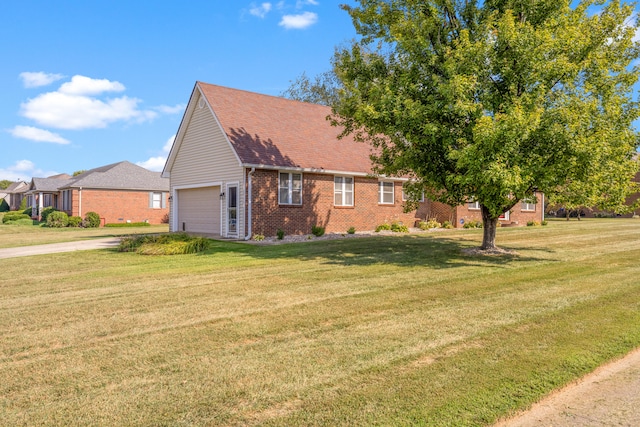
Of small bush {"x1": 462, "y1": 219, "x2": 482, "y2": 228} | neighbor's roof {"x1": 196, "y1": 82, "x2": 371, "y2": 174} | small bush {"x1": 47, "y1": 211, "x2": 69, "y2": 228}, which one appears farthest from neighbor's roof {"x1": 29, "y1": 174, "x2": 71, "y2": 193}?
small bush {"x1": 462, "y1": 219, "x2": 482, "y2": 228}

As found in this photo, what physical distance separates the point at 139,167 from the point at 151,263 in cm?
3218

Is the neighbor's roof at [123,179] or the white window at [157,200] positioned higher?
the neighbor's roof at [123,179]

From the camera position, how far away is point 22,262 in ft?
41.7

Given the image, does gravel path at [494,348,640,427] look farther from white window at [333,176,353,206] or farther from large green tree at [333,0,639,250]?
white window at [333,176,353,206]

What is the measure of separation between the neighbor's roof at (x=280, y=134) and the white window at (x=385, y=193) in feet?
4.71

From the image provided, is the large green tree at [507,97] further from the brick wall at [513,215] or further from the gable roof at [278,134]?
the brick wall at [513,215]

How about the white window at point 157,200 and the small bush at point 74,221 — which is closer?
the small bush at point 74,221

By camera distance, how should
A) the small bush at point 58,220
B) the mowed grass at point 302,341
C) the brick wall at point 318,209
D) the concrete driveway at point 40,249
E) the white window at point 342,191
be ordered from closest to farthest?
the mowed grass at point 302,341
the concrete driveway at point 40,249
the brick wall at point 318,209
the white window at point 342,191
the small bush at point 58,220

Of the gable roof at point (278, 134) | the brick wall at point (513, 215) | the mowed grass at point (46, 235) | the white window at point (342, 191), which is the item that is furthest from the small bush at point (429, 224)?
the mowed grass at point (46, 235)

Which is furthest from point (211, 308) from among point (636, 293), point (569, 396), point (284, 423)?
point (636, 293)

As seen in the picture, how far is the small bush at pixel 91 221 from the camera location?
3331 centimetres

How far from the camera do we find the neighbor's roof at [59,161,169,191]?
118 ft

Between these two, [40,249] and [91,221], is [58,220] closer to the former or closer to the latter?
[91,221]

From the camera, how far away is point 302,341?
214 inches
